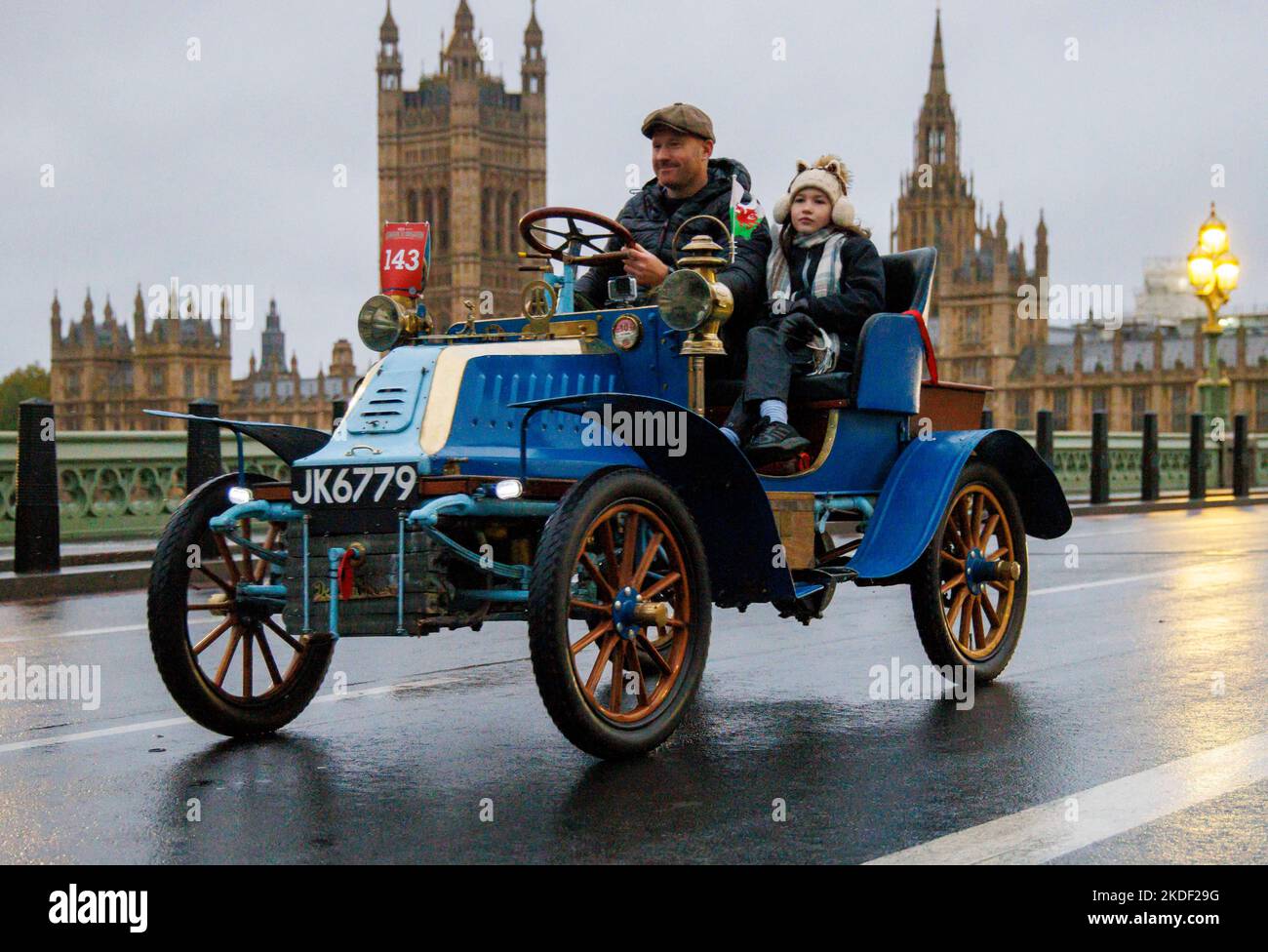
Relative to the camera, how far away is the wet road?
4.40 m

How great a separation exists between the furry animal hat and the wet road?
76.4 inches

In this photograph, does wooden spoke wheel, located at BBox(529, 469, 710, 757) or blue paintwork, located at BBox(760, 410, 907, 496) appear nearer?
wooden spoke wheel, located at BBox(529, 469, 710, 757)

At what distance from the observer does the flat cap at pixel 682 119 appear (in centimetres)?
664

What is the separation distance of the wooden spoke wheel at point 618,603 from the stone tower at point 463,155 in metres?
137

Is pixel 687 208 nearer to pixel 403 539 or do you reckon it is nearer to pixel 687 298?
pixel 687 298

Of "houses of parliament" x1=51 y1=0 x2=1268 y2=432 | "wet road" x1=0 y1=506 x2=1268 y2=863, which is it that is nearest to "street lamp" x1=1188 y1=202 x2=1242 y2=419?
"wet road" x1=0 y1=506 x2=1268 y2=863

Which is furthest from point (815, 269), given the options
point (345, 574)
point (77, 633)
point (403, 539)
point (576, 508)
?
point (77, 633)

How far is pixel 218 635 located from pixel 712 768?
5.71 feet

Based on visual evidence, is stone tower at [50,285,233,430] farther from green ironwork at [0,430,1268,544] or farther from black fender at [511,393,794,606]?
black fender at [511,393,794,606]

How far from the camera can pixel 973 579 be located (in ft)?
23.3

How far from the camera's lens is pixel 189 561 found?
5723 millimetres

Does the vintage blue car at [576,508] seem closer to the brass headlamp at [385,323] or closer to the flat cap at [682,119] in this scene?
the brass headlamp at [385,323]

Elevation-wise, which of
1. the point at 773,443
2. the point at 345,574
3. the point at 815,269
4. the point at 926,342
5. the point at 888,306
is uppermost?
the point at 815,269
